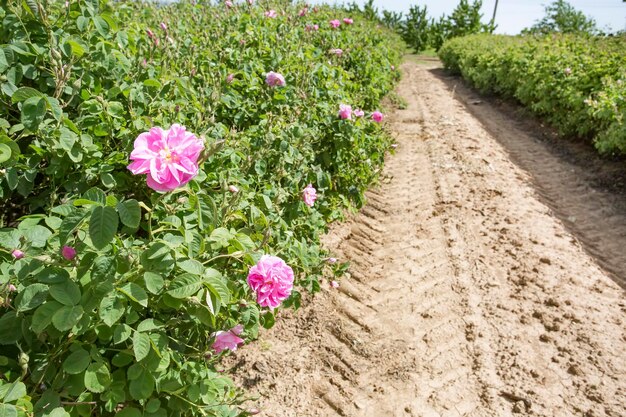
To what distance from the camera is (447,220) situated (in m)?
4.61

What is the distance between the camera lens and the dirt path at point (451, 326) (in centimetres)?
256

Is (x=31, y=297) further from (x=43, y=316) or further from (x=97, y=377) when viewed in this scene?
(x=97, y=377)

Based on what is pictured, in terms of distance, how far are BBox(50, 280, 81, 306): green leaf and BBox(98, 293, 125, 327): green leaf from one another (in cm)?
7

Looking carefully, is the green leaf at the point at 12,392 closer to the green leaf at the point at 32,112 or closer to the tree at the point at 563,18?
the green leaf at the point at 32,112

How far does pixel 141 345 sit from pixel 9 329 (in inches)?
14.5

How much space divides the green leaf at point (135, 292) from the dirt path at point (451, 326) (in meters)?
1.07

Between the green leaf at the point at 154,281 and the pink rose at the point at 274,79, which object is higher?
the pink rose at the point at 274,79

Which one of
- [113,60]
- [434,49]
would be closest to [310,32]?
[113,60]

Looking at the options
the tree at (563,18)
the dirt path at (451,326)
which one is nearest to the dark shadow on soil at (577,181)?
the dirt path at (451,326)

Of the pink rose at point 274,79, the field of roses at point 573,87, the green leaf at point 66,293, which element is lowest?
the field of roses at point 573,87

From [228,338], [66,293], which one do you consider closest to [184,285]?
[66,293]

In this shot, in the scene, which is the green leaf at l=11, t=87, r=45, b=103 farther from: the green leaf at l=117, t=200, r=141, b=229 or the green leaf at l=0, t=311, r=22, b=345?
the green leaf at l=0, t=311, r=22, b=345

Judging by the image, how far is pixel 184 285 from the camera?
4.43 feet

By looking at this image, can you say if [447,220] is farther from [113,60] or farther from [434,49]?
[434,49]
